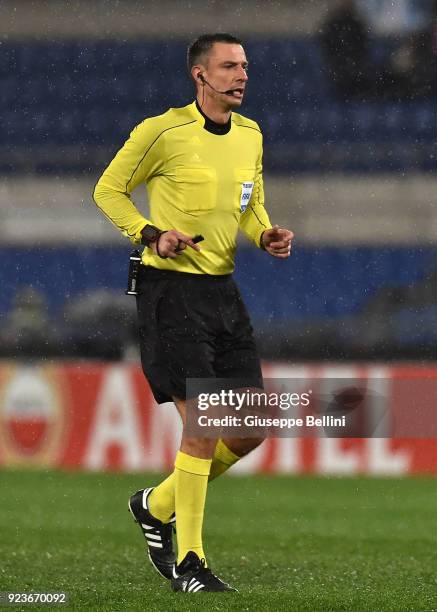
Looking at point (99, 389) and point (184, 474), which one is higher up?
point (184, 474)

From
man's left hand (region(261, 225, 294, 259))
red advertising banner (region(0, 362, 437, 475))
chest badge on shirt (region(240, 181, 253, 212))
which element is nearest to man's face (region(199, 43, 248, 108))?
chest badge on shirt (region(240, 181, 253, 212))

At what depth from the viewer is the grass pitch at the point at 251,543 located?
3955mm

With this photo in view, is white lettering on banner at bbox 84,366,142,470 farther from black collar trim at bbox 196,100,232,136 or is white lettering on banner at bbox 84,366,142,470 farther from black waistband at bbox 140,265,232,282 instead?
black collar trim at bbox 196,100,232,136

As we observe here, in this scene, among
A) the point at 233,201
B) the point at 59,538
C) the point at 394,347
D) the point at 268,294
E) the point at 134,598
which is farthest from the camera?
the point at 268,294

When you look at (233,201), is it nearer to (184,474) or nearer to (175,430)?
(184,474)

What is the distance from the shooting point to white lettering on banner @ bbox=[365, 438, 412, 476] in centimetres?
908

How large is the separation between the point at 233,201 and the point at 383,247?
7.92 metres

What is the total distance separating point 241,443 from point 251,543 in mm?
1734

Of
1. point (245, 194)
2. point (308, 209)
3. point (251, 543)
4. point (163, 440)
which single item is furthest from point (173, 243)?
point (308, 209)

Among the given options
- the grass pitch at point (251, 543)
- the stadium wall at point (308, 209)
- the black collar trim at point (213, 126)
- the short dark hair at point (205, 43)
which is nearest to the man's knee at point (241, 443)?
the grass pitch at point (251, 543)

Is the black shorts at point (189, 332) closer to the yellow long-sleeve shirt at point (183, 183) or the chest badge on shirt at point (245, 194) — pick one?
the yellow long-sleeve shirt at point (183, 183)

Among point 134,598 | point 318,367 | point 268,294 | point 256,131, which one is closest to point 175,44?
point 268,294

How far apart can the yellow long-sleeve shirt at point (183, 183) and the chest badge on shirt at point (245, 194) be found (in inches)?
0.6

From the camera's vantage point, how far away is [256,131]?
438 cm
